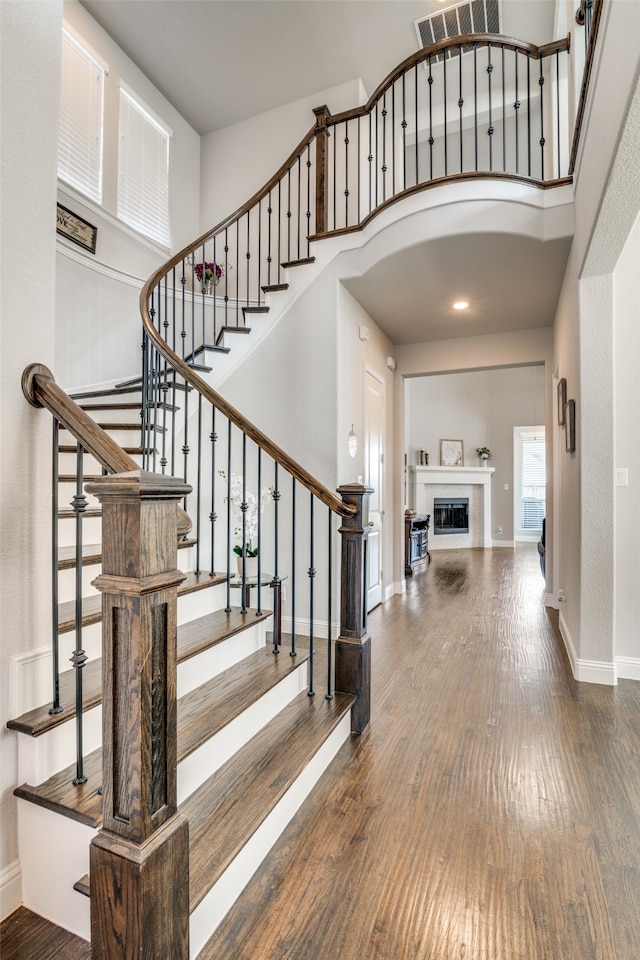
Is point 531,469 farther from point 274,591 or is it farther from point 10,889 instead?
point 10,889

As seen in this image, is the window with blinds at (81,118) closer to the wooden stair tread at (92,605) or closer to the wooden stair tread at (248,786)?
the wooden stair tread at (92,605)

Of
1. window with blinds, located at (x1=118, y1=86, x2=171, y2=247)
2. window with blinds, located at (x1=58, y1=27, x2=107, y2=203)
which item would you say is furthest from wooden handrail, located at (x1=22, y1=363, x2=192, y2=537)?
window with blinds, located at (x1=118, y1=86, x2=171, y2=247)

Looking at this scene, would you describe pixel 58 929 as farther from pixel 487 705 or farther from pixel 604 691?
pixel 604 691

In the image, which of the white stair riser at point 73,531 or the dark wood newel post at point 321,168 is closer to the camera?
the white stair riser at point 73,531

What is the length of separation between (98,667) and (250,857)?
0.79 metres

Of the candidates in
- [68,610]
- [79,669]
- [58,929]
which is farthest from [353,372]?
[58,929]

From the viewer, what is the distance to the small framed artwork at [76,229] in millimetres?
3752

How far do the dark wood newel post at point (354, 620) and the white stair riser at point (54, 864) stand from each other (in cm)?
124

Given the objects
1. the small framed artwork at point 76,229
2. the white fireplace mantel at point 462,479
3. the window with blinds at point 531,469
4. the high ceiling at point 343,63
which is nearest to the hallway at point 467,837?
the high ceiling at point 343,63

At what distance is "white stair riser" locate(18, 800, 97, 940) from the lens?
1218 millimetres

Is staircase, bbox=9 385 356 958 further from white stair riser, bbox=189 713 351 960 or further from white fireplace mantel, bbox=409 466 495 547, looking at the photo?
white fireplace mantel, bbox=409 466 495 547

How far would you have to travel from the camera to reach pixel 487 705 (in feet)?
8.23

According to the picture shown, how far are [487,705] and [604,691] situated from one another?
0.75m

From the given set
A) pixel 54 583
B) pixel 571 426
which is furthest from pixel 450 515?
pixel 54 583
